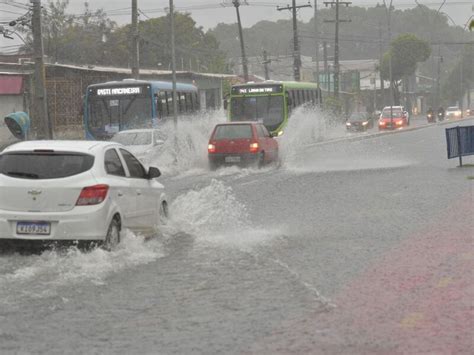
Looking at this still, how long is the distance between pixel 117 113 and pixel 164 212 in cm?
1875

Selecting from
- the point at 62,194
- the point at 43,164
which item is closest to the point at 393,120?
the point at 43,164

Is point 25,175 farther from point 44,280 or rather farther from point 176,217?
point 176,217

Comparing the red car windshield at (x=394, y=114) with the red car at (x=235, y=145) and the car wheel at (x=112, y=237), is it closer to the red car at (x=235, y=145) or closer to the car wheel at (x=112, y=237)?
the red car at (x=235, y=145)

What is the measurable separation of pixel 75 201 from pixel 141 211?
5.17 feet

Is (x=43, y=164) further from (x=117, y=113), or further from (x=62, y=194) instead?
(x=117, y=113)

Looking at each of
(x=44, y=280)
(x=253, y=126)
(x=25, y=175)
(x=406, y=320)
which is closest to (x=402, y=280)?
(x=406, y=320)

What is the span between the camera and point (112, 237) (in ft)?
33.3

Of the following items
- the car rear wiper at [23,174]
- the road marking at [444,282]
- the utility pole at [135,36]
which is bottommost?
the road marking at [444,282]

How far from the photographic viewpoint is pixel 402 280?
8617mm

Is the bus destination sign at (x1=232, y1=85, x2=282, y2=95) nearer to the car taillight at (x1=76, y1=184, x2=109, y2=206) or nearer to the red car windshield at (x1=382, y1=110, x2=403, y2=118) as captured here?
the car taillight at (x1=76, y1=184, x2=109, y2=206)

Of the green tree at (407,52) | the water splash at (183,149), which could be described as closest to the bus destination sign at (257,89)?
the water splash at (183,149)

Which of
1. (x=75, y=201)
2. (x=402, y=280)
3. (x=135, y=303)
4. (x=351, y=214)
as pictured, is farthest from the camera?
(x=351, y=214)

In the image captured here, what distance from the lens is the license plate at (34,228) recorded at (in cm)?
977

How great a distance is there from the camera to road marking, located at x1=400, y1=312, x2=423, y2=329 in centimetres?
667
